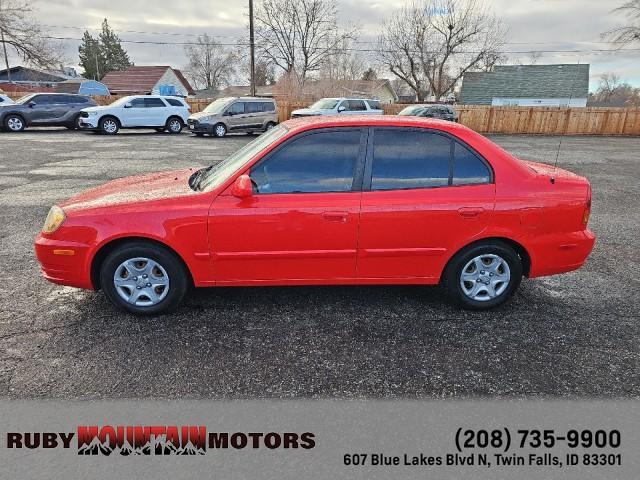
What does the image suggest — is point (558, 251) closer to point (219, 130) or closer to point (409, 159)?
point (409, 159)

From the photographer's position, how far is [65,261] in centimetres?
326

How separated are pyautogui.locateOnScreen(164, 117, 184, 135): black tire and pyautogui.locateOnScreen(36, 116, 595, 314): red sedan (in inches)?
736

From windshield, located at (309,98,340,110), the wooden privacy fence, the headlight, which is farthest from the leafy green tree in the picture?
the headlight

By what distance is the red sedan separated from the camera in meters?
3.21

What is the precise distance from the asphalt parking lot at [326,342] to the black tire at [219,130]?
51.1 ft

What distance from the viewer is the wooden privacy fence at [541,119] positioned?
26.1m

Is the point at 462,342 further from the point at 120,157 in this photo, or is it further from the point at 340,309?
the point at 120,157

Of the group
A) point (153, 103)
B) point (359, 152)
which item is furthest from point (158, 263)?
point (153, 103)

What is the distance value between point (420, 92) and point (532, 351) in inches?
1736

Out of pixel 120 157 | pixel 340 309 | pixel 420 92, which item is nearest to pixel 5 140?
pixel 120 157

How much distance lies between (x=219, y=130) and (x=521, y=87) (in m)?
38.7

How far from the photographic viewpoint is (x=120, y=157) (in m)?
12.6

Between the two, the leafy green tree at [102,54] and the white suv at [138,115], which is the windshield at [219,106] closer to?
the white suv at [138,115]

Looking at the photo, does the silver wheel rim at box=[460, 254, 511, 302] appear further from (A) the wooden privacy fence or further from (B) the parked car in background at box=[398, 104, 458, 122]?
(A) the wooden privacy fence
